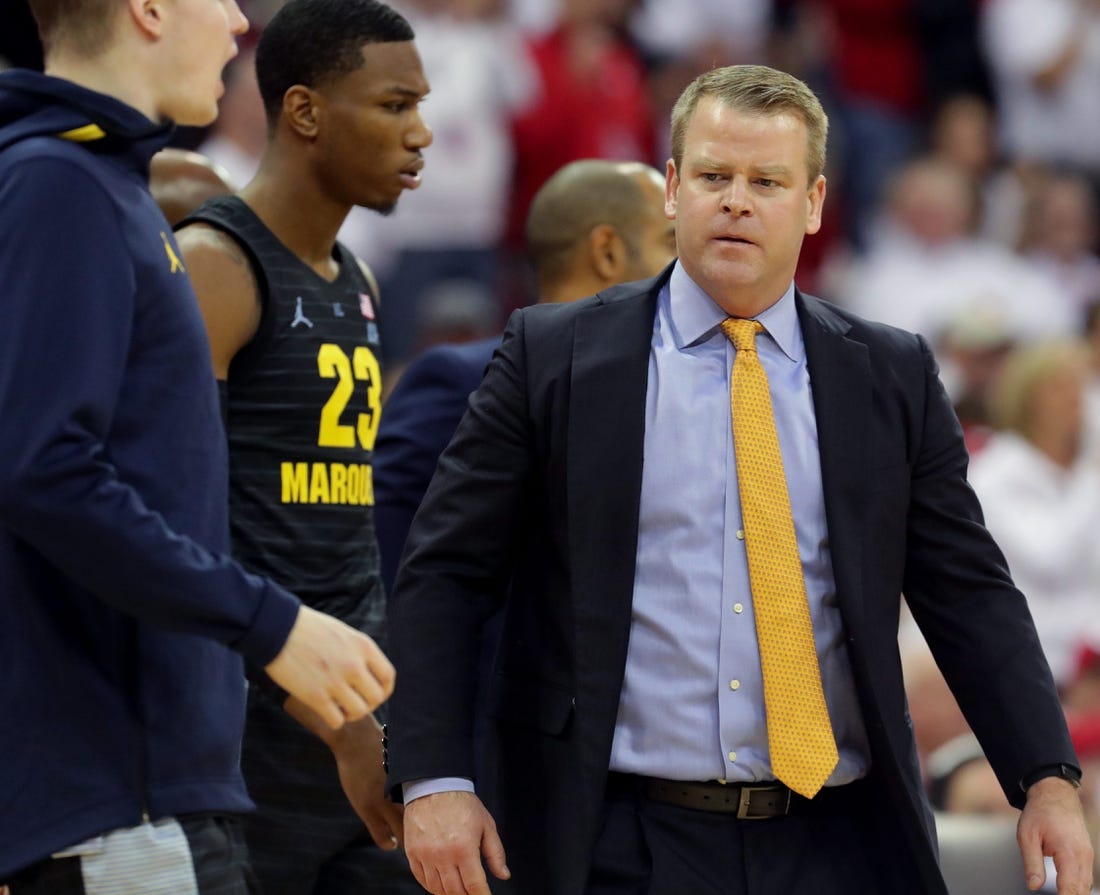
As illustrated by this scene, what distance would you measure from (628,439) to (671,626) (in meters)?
0.32

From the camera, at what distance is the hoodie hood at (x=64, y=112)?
2.53m

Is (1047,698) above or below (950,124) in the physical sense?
below

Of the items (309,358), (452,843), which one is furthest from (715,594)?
(309,358)

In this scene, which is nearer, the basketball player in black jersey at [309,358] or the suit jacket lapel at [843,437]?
the suit jacket lapel at [843,437]

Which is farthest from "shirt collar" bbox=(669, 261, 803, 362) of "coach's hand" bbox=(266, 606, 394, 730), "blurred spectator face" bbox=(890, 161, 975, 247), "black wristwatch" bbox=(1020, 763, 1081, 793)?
"blurred spectator face" bbox=(890, 161, 975, 247)

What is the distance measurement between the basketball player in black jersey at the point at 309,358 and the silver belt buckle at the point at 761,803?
2.15 ft

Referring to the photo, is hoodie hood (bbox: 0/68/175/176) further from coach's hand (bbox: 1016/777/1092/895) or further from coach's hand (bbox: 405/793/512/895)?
coach's hand (bbox: 1016/777/1092/895)

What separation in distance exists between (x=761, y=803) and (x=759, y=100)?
1207 millimetres

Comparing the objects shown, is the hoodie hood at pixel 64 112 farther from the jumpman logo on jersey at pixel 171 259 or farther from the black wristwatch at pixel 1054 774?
the black wristwatch at pixel 1054 774

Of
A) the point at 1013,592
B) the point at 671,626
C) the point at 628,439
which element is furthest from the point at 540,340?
the point at 1013,592

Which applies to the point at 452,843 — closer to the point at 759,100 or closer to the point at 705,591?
the point at 705,591

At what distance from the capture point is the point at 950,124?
36.2 feet

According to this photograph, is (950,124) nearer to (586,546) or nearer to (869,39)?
(869,39)

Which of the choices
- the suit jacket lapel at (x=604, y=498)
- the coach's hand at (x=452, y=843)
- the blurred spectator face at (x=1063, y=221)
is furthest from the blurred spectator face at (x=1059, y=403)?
the coach's hand at (x=452, y=843)
